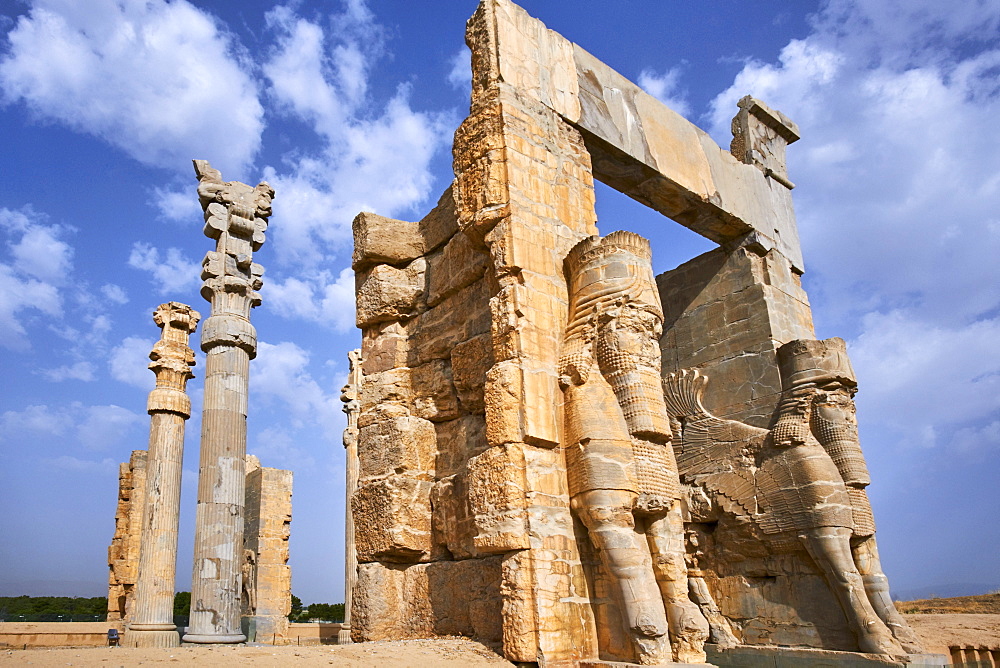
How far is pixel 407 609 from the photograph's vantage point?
15.7 ft

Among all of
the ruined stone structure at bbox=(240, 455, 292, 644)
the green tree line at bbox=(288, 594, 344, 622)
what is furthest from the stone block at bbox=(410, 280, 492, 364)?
the green tree line at bbox=(288, 594, 344, 622)

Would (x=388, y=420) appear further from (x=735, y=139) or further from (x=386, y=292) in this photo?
(x=735, y=139)

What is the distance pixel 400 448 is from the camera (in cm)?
507

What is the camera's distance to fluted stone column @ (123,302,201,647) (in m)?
10.6

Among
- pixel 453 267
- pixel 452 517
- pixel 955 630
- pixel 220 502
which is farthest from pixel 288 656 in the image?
pixel 955 630

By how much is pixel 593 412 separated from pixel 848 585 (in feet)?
9.75

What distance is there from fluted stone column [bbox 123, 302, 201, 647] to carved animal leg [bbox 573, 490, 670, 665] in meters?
8.35

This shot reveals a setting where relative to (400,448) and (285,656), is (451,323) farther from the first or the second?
(285,656)

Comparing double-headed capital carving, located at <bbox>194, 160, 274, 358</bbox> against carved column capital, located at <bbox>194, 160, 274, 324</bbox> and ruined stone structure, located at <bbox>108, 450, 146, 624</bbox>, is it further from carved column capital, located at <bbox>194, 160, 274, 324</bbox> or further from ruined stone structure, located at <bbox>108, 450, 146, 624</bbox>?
ruined stone structure, located at <bbox>108, 450, 146, 624</bbox>

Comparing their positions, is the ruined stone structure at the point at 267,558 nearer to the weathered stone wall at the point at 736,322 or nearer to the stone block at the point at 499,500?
the weathered stone wall at the point at 736,322

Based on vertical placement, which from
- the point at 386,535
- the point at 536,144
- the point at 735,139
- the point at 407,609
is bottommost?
the point at 407,609

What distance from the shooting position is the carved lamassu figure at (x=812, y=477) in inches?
233

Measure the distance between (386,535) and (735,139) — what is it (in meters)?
5.85

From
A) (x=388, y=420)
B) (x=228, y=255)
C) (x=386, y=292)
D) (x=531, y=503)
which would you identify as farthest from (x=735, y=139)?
(x=228, y=255)
